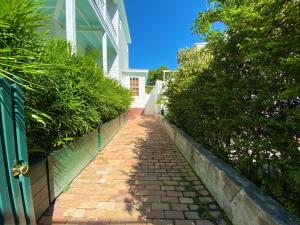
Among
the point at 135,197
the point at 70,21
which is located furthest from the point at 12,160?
the point at 70,21

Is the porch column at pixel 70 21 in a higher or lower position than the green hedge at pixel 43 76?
higher

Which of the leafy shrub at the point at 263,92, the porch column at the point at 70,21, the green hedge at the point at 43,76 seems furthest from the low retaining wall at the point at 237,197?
the porch column at the point at 70,21

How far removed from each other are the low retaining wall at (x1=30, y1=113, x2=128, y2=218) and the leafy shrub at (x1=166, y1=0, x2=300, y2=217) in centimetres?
232

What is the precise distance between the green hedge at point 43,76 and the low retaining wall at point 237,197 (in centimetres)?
211

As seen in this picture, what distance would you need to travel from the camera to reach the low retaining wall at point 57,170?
7.02 feet

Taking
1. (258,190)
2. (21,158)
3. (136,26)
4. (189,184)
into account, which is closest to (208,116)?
(189,184)

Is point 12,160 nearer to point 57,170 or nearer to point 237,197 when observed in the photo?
point 57,170

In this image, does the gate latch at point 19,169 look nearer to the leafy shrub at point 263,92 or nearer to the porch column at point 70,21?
the leafy shrub at point 263,92

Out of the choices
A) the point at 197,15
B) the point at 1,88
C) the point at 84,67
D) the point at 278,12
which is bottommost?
the point at 1,88

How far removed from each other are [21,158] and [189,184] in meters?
2.48

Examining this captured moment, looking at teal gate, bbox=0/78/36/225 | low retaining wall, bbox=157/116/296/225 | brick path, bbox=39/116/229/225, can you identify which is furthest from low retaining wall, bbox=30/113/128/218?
low retaining wall, bbox=157/116/296/225

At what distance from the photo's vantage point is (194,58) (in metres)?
6.14

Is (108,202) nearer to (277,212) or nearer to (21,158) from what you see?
(21,158)

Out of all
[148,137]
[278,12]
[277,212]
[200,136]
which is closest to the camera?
[277,212]
